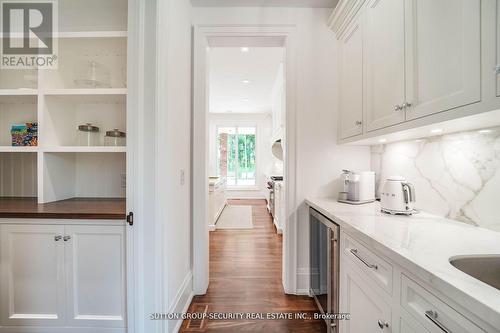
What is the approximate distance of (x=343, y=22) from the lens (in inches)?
71.0

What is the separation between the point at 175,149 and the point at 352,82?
4.85ft

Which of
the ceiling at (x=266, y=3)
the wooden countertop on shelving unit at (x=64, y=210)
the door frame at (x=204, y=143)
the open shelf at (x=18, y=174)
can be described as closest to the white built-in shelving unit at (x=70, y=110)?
the open shelf at (x=18, y=174)

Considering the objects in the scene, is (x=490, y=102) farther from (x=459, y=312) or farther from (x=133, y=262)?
(x=133, y=262)

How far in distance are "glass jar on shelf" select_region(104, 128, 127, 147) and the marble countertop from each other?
1.63 m

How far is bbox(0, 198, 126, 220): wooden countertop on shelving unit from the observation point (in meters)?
1.34

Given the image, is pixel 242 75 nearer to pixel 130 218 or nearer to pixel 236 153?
pixel 130 218

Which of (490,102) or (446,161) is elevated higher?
(490,102)

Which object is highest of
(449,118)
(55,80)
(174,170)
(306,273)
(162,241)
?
(55,80)

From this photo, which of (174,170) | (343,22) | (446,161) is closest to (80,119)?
(174,170)

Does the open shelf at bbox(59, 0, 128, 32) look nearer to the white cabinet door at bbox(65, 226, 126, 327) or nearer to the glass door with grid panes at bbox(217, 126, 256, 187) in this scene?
the white cabinet door at bbox(65, 226, 126, 327)

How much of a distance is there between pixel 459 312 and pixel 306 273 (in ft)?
5.19

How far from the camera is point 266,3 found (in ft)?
6.56

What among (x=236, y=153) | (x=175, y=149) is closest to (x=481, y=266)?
(x=175, y=149)

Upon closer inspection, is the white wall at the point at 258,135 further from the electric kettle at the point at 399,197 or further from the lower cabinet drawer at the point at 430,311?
the lower cabinet drawer at the point at 430,311
